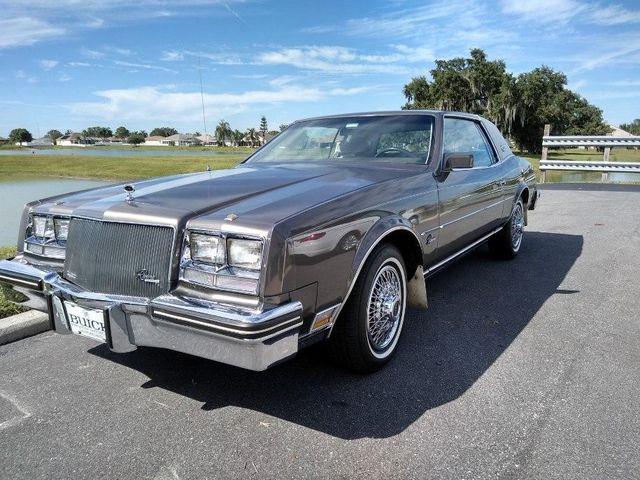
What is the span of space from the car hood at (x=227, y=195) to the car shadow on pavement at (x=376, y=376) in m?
1.05

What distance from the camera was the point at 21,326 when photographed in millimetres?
3498

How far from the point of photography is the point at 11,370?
303 centimetres

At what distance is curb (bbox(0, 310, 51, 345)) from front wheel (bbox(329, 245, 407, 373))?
2231 mm

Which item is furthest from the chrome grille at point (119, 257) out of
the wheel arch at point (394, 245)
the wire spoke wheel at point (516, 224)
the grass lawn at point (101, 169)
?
the grass lawn at point (101, 169)

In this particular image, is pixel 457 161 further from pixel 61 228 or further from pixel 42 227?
pixel 42 227

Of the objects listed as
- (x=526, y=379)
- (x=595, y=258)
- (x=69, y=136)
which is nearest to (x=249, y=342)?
(x=526, y=379)

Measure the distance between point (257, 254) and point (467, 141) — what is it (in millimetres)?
3015

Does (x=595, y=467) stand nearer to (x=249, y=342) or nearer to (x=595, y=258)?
(x=249, y=342)

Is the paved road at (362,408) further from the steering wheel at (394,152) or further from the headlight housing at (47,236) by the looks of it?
the steering wheel at (394,152)

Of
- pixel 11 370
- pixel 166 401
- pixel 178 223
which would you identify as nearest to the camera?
pixel 178 223

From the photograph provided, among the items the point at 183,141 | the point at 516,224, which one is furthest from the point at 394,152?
the point at 183,141

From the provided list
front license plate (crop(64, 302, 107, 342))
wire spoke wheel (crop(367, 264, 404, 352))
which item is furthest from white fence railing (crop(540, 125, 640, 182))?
front license plate (crop(64, 302, 107, 342))

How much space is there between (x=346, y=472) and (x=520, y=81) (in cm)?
5376

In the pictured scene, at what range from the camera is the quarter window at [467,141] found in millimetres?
4016
